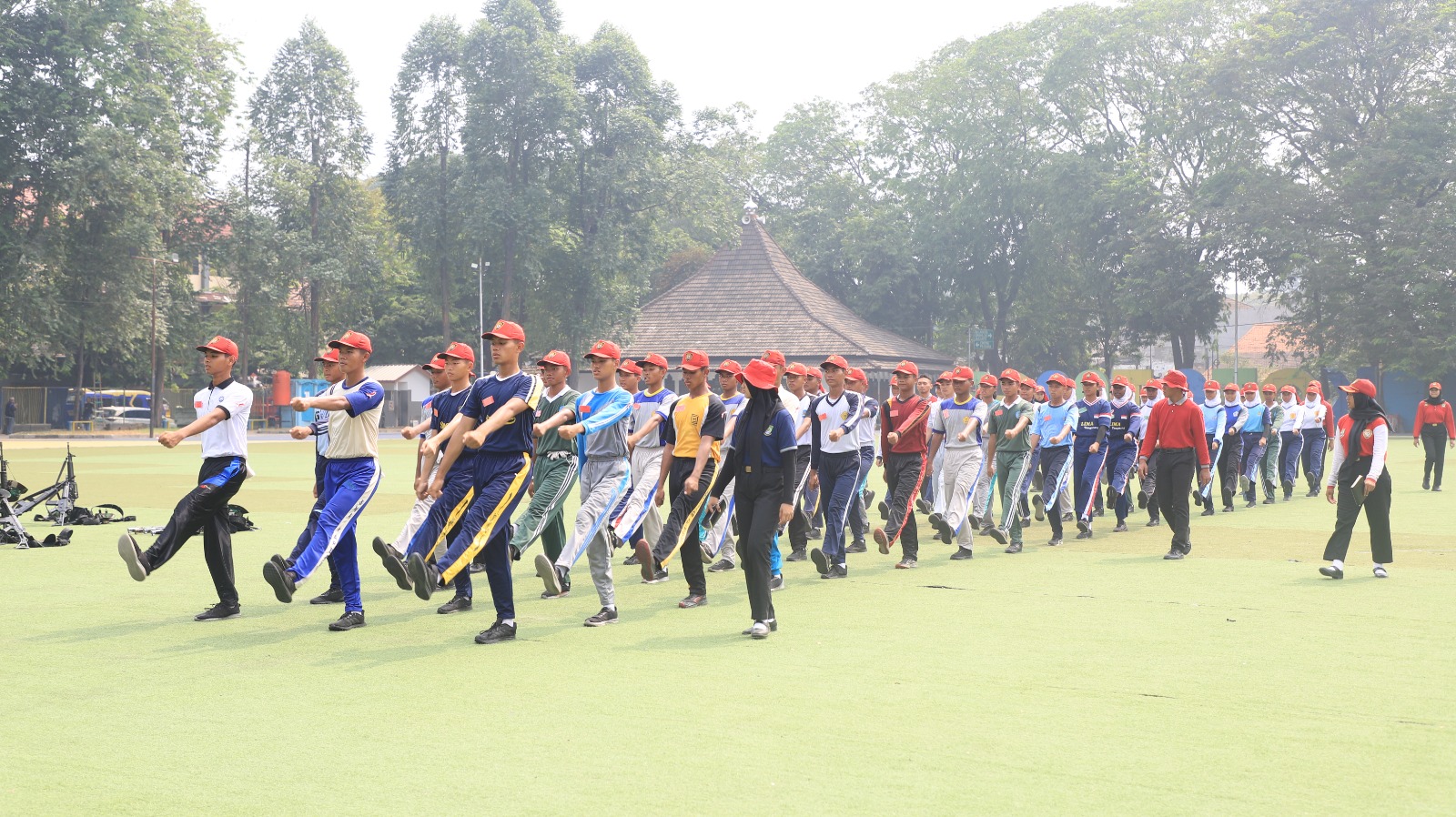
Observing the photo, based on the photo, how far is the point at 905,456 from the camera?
12.7 m

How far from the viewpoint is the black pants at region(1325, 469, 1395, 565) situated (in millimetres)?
11727

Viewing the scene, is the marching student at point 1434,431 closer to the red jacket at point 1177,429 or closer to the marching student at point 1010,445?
the red jacket at point 1177,429

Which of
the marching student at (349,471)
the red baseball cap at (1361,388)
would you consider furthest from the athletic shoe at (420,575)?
the red baseball cap at (1361,388)

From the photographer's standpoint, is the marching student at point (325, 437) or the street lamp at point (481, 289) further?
the street lamp at point (481, 289)

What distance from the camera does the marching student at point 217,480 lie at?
9047mm

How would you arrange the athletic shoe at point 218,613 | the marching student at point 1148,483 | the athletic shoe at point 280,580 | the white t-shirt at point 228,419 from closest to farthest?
1. the athletic shoe at point 280,580
2. the white t-shirt at point 228,419
3. the athletic shoe at point 218,613
4. the marching student at point 1148,483

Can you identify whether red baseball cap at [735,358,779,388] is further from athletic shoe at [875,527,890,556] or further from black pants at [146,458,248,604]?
black pants at [146,458,248,604]

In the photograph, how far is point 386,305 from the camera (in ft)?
228

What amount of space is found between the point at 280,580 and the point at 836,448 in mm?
5911

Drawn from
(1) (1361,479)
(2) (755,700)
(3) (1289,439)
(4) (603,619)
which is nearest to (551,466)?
(4) (603,619)

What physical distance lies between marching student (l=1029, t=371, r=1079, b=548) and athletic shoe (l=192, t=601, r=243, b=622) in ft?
30.3

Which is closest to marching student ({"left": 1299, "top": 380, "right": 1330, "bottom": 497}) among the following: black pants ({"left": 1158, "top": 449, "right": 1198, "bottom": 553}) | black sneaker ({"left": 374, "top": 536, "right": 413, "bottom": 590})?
black pants ({"left": 1158, "top": 449, "right": 1198, "bottom": 553})

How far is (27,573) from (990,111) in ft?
205

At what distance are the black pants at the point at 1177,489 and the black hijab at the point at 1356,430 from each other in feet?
6.24
